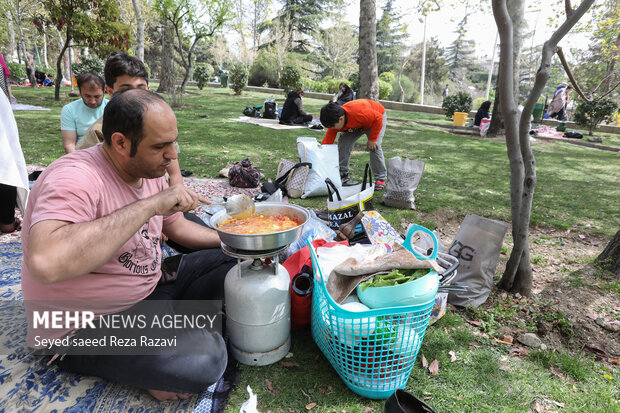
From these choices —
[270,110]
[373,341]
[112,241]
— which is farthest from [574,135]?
[112,241]

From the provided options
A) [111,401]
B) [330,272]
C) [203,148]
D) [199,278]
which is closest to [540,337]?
[330,272]

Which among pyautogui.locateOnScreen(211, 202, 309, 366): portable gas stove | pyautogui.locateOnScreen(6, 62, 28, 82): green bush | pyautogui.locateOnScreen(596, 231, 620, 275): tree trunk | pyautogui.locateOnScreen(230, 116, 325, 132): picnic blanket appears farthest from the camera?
pyautogui.locateOnScreen(6, 62, 28, 82): green bush

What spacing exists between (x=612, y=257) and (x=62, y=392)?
4.50m

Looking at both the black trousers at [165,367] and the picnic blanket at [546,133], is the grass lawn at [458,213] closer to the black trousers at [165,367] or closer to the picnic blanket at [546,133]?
the black trousers at [165,367]

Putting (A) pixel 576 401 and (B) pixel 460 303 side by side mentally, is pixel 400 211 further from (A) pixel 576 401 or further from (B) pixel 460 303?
(A) pixel 576 401

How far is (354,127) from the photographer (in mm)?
5672

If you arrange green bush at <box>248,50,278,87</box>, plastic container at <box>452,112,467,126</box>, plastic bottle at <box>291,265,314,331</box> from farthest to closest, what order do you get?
green bush at <box>248,50,278,87</box>
plastic container at <box>452,112,467,126</box>
plastic bottle at <box>291,265,314,331</box>

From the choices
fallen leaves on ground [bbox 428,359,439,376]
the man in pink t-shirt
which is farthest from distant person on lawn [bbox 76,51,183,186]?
fallen leaves on ground [bbox 428,359,439,376]

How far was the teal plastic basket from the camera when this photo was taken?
5.99 feet

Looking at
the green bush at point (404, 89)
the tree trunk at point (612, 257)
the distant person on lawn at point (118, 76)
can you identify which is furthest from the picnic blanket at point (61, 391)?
the green bush at point (404, 89)

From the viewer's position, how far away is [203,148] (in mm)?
8008

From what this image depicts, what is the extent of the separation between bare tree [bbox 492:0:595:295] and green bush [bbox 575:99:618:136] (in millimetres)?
13865

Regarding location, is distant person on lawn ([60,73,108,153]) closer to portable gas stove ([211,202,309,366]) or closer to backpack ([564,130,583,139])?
portable gas stove ([211,202,309,366])

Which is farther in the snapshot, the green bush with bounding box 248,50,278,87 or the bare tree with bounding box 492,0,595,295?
the green bush with bounding box 248,50,278,87
